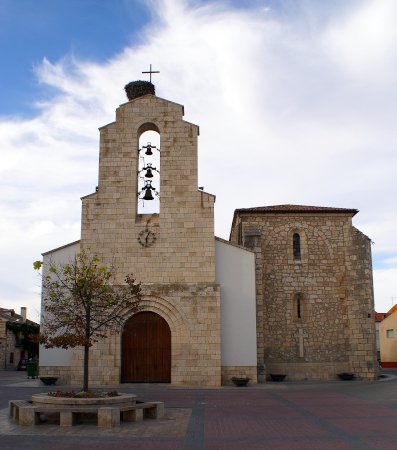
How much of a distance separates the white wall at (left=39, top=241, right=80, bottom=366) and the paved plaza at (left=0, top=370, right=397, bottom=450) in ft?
14.1

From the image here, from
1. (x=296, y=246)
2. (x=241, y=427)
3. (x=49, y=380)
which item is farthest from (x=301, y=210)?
(x=241, y=427)

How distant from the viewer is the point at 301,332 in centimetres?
2503

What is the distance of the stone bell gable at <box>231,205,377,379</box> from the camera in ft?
81.3

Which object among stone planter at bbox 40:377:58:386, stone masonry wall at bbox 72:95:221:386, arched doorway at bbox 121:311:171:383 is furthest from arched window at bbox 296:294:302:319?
stone planter at bbox 40:377:58:386

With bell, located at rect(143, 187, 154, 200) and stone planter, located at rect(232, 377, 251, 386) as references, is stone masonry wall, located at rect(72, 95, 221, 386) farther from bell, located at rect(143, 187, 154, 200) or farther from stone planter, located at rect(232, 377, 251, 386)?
stone planter, located at rect(232, 377, 251, 386)

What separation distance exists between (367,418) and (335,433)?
2.30 meters

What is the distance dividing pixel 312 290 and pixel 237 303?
17.7 feet

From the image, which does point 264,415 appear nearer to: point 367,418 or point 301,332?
point 367,418

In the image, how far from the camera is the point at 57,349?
21.4 meters

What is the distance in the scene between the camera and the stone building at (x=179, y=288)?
68.1 ft

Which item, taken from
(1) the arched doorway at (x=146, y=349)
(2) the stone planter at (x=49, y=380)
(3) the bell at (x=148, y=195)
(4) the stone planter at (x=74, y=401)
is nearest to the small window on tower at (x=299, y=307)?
(1) the arched doorway at (x=146, y=349)

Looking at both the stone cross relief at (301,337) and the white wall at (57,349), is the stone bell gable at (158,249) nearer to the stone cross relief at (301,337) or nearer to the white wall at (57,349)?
the white wall at (57,349)

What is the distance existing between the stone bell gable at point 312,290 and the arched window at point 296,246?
47 mm

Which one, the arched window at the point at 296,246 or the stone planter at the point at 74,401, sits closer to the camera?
the stone planter at the point at 74,401
